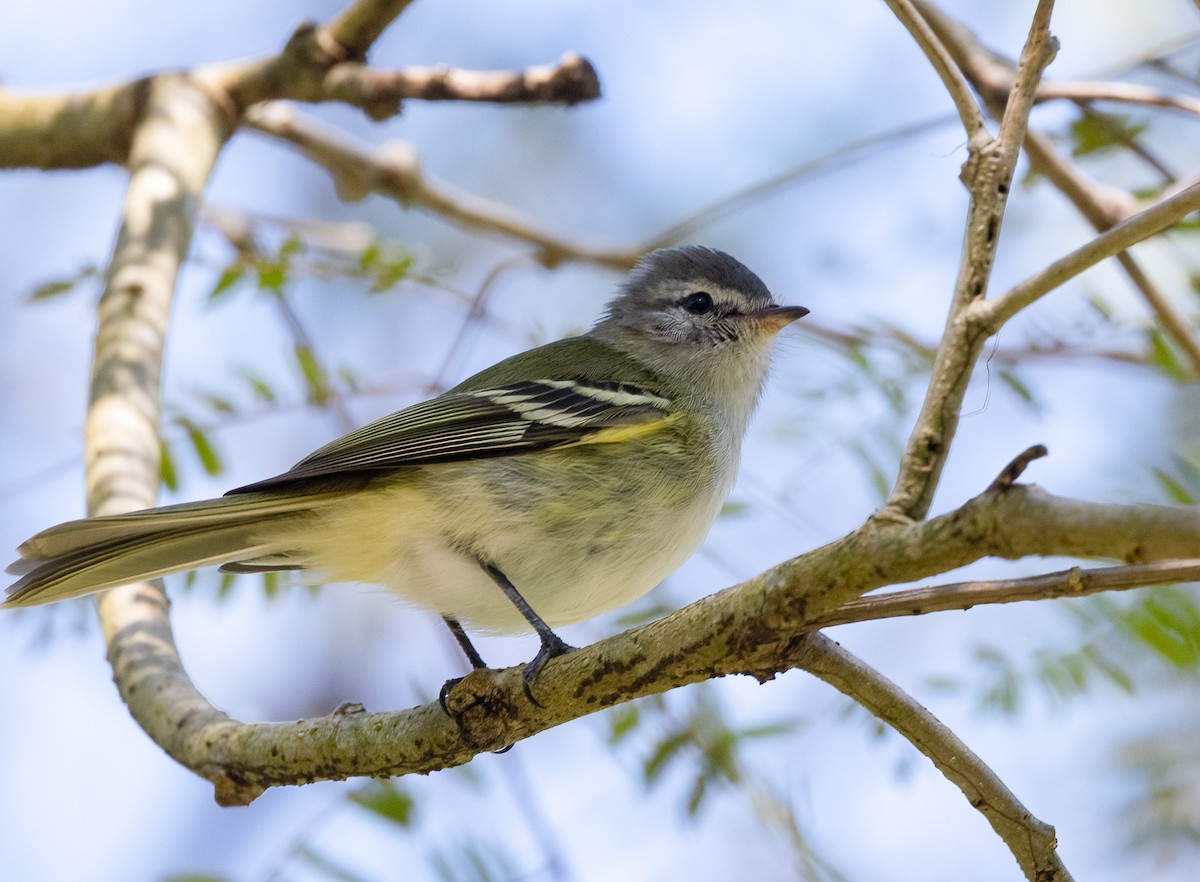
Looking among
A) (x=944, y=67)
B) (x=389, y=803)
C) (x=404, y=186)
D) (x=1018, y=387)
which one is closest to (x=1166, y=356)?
(x=1018, y=387)

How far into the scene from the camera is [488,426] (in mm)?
3617

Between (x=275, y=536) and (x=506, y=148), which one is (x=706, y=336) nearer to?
(x=275, y=536)

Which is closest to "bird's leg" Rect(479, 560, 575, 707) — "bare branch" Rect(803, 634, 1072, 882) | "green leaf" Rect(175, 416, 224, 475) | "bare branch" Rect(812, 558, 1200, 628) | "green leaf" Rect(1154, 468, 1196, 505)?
"bare branch" Rect(803, 634, 1072, 882)

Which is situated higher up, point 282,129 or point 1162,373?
point 282,129

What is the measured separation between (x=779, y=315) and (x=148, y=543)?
228 cm

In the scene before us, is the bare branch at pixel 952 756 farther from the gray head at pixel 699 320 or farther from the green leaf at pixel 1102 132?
the green leaf at pixel 1102 132

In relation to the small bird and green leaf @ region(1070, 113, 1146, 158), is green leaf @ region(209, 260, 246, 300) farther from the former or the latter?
green leaf @ region(1070, 113, 1146, 158)

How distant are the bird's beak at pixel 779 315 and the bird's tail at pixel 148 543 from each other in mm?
1789

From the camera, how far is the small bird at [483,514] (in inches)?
129

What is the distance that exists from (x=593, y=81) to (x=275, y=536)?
6.35ft

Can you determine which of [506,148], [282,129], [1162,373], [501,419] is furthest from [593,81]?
[506,148]

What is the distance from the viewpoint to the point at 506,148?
397 inches

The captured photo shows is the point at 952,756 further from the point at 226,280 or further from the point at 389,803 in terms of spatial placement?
the point at 226,280

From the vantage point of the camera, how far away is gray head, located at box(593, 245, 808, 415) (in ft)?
14.2
